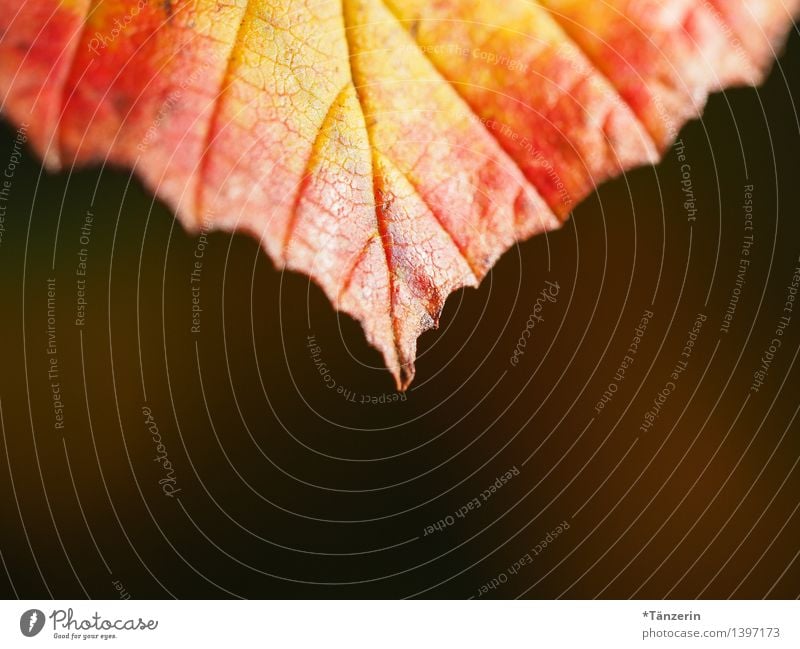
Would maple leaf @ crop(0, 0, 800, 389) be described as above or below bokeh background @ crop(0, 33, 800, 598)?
above

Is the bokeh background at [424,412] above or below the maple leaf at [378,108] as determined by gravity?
below

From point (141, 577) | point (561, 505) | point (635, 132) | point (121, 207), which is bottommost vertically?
point (141, 577)

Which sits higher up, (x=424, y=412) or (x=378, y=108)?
(x=378, y=108)
